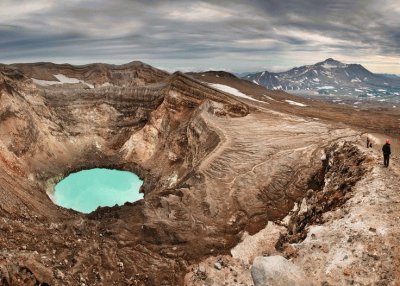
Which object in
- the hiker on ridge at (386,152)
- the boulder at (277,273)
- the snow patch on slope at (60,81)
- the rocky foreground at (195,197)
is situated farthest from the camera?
the snow patch on slope at (60,81)

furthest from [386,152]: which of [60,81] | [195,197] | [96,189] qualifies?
[60,81]

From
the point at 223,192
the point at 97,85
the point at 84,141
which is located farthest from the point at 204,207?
the point at 97,85

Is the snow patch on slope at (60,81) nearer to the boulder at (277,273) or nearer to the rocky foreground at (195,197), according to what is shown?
the rocky foreground at (195,197)

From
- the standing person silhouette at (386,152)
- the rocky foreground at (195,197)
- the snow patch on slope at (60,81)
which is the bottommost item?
the rocky foreground at (195,197)

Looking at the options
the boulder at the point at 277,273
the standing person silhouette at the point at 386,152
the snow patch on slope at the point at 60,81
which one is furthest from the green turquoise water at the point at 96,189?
the standing person silhouette at the point at 386,152

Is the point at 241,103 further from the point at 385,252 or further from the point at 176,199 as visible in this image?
the point at 385,252

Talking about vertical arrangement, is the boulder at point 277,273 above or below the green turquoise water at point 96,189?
above

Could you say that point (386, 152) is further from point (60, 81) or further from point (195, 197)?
point (60, 81)
